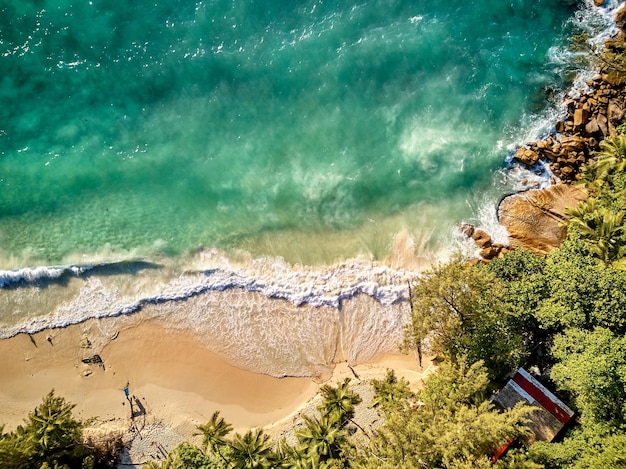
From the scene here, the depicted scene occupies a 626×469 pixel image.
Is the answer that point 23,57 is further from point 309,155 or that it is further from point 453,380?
point 453,380

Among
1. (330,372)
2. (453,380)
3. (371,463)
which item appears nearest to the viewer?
(371,463)

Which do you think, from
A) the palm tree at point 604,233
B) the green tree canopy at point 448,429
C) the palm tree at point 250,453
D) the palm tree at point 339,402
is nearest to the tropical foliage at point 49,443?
the palm tree at point 250,453

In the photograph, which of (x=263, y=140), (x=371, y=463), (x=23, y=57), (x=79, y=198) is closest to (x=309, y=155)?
(x=263, y=140)

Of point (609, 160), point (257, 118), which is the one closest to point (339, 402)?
point (257, 118)

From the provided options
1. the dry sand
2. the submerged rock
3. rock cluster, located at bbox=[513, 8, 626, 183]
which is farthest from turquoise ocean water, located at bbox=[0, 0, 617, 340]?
the dry sand

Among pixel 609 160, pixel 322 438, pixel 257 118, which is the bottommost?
pixel 322 438

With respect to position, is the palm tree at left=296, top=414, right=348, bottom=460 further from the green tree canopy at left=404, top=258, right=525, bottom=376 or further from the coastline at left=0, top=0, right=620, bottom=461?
the green tree canopy at left=404, top=258, right=525, bottom=376

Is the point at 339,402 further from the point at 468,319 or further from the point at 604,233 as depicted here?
the point at 604,233
